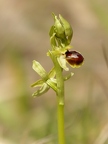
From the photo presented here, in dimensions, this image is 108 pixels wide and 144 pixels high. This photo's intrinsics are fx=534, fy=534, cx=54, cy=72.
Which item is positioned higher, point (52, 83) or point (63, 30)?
point (63, 30)

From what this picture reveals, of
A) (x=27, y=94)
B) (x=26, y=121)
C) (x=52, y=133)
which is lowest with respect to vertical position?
(x=52, y=133)

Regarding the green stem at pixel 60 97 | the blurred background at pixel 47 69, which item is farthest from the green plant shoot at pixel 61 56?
the blurred background at pixel 47 69

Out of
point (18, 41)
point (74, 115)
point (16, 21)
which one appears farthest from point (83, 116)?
point (16, 21)

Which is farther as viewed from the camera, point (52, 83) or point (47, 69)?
point (47, 69)

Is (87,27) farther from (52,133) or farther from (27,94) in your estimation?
(52,133)

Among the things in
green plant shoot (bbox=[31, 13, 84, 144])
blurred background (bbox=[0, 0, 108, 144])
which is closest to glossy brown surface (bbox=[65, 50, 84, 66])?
green plant shoot (bbox=[31, 13, 84, 144])

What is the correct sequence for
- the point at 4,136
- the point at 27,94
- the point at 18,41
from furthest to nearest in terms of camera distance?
the point at 18,41 < the point at 27,94 < the point at 4,136

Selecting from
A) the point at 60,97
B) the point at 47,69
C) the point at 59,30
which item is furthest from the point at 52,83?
the point at 47,69

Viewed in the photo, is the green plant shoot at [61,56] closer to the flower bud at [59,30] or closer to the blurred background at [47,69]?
the flower bud at [59,30]

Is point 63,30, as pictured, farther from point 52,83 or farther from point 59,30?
point 52,83
